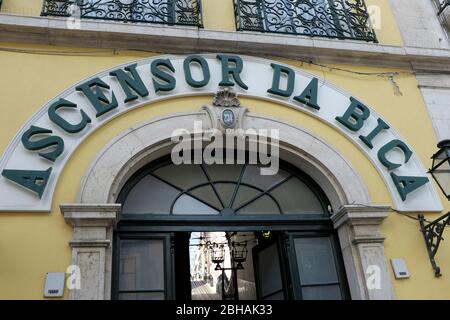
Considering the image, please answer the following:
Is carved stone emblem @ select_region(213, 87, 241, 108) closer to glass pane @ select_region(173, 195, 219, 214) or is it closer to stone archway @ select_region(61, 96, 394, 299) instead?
→ stone archway @ select_region(61, 96, 394, 299)

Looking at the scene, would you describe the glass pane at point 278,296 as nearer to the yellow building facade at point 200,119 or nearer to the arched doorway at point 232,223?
the arched doorway at point 232,223

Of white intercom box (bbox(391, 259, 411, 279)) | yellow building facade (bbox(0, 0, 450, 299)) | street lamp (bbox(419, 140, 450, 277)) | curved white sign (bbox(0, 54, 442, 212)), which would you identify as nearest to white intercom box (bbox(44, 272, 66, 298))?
yellow building facade (bbox(0, 0, 450, 299))

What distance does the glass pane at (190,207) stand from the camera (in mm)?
5926

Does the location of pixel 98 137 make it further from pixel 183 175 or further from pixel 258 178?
pixel 258 178

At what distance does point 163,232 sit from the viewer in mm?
5676

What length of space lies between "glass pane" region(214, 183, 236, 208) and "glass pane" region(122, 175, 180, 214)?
1.87 feet

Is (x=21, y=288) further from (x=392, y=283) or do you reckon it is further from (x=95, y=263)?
(x=392, y=283)

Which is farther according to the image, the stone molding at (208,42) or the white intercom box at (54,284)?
the stone molding at (208,42)

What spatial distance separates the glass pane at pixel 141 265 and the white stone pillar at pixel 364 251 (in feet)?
7.62

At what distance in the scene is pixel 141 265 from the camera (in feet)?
17.8

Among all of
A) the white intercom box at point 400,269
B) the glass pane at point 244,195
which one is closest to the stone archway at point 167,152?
the white intercom box at point 400,269

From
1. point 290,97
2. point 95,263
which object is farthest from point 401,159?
point 95,263
